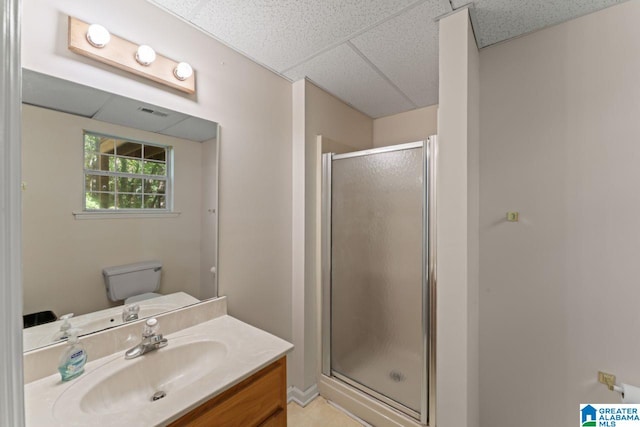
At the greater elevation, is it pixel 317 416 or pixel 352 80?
pixel 352 80

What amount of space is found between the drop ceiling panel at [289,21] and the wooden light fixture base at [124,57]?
305 millimetres

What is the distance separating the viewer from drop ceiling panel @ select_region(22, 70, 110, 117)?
0.90m

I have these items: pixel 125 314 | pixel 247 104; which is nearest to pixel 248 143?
pixel 247 104

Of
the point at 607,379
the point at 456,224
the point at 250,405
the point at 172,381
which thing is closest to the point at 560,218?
the point at 456,224

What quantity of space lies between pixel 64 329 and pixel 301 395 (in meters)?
1.43

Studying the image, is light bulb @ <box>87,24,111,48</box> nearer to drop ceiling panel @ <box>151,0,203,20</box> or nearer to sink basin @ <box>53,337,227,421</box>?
drop ceiling panel @ <box>151,0,203,20</box>

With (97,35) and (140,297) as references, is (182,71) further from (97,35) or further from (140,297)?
(140,297)

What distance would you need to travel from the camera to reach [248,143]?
1589mm

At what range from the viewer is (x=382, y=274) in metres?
1.71

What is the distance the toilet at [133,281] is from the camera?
1.09 metres

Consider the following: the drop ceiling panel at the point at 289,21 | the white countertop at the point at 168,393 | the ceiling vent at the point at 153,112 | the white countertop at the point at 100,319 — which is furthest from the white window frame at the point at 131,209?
the drop ceiling panel at the point at 289,21

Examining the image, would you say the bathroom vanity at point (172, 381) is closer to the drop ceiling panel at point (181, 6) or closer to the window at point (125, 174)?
the window at point (125, 174)

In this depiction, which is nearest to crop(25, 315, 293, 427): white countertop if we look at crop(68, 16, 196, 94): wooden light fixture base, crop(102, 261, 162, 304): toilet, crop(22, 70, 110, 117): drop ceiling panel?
crop(102, 261, 162, 304): toilet

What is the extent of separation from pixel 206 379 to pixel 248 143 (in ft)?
4.05
